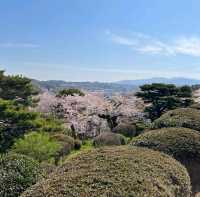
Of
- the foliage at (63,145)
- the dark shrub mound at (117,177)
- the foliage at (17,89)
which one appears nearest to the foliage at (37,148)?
the foliage at (63,145)

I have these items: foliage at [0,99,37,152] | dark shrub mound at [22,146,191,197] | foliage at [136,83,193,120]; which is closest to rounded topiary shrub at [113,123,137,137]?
foliage at [136,83,193,120]

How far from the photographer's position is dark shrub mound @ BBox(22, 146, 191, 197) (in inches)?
209

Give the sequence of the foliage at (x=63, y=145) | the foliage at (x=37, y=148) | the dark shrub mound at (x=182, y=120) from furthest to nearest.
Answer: the foliage at (x=63, y=145) < the foliage at (x=37, y=148) < the dark shrub mound at (x=182, y=120)

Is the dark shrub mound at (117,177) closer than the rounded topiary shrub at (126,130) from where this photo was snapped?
Yes

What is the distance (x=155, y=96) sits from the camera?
3797cm

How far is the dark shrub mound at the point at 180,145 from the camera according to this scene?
9.53 metres

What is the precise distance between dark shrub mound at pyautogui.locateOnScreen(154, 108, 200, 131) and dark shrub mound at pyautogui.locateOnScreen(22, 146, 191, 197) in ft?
13.3

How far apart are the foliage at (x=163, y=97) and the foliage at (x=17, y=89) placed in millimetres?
10509

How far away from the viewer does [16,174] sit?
7562 millimetres

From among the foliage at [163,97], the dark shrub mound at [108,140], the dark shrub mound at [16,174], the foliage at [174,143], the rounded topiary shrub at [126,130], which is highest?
the foliage at [174,143]

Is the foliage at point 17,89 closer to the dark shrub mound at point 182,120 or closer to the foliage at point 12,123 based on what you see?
A: the foliage at point 12,123

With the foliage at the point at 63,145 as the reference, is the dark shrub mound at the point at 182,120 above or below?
above

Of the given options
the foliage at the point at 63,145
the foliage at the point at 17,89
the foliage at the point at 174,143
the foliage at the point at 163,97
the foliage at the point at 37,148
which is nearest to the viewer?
the foliage at the point at 174,143

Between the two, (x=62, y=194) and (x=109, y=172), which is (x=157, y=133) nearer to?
(x=109, y=172)
